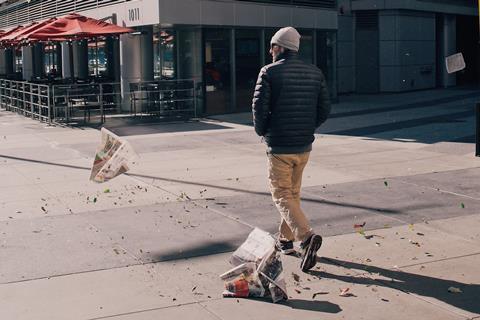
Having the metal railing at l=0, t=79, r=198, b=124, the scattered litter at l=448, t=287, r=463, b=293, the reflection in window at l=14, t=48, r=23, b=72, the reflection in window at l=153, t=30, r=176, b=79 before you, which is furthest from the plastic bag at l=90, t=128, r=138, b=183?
the reflection in window at l=14, t=48, r=23, b=72

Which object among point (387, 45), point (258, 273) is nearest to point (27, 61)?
point (387, 45)

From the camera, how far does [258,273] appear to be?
6.00 metres

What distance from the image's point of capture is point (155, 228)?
8.43 m

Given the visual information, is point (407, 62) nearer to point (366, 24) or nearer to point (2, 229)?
point (366, 24)

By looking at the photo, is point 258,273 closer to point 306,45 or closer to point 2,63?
point 306,45

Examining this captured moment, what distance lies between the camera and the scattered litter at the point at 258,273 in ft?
19.5

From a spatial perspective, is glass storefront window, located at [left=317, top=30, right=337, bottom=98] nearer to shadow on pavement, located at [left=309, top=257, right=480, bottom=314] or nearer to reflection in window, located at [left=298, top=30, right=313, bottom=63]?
reflection in window, located at [left=298, top=30, right=313, bottom=63]

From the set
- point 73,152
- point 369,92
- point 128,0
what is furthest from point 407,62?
point 73,152

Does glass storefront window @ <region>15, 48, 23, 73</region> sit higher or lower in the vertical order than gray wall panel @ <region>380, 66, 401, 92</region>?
higher

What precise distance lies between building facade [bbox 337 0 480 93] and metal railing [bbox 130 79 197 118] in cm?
1064

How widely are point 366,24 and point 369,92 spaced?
9.06 feet

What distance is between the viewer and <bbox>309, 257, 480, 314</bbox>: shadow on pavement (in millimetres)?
5875

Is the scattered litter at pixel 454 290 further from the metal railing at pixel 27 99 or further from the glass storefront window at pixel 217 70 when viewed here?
the glass storefront window at pixel 217 70

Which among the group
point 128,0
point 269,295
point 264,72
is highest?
point 128,0
